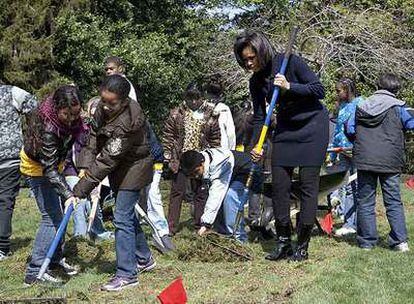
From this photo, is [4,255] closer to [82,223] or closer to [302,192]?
[82,223]

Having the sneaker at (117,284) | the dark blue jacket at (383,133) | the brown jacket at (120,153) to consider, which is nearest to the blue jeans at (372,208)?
the dark blue jacket at (383,133)

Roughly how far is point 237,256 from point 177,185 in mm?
→ 2097

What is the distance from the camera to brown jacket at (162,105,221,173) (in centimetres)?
799

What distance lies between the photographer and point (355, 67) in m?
17.2

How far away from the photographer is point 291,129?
597 cm

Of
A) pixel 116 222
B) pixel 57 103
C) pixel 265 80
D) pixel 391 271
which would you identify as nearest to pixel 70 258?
pixel 116 222

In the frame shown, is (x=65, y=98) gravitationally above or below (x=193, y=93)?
above

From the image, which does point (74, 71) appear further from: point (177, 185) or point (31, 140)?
point (31, 140)

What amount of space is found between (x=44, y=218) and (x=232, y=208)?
211 centimetres

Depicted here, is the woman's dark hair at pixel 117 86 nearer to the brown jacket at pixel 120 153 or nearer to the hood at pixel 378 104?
the brown jacket at pixel 120 153

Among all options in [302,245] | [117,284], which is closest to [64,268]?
[117,284]

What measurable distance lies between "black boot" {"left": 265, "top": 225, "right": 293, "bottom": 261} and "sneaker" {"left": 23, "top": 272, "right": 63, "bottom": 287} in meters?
1.89

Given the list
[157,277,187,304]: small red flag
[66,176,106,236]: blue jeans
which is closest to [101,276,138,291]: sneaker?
[157,277,187,304]: small red flag

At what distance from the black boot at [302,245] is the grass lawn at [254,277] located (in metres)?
0.13
